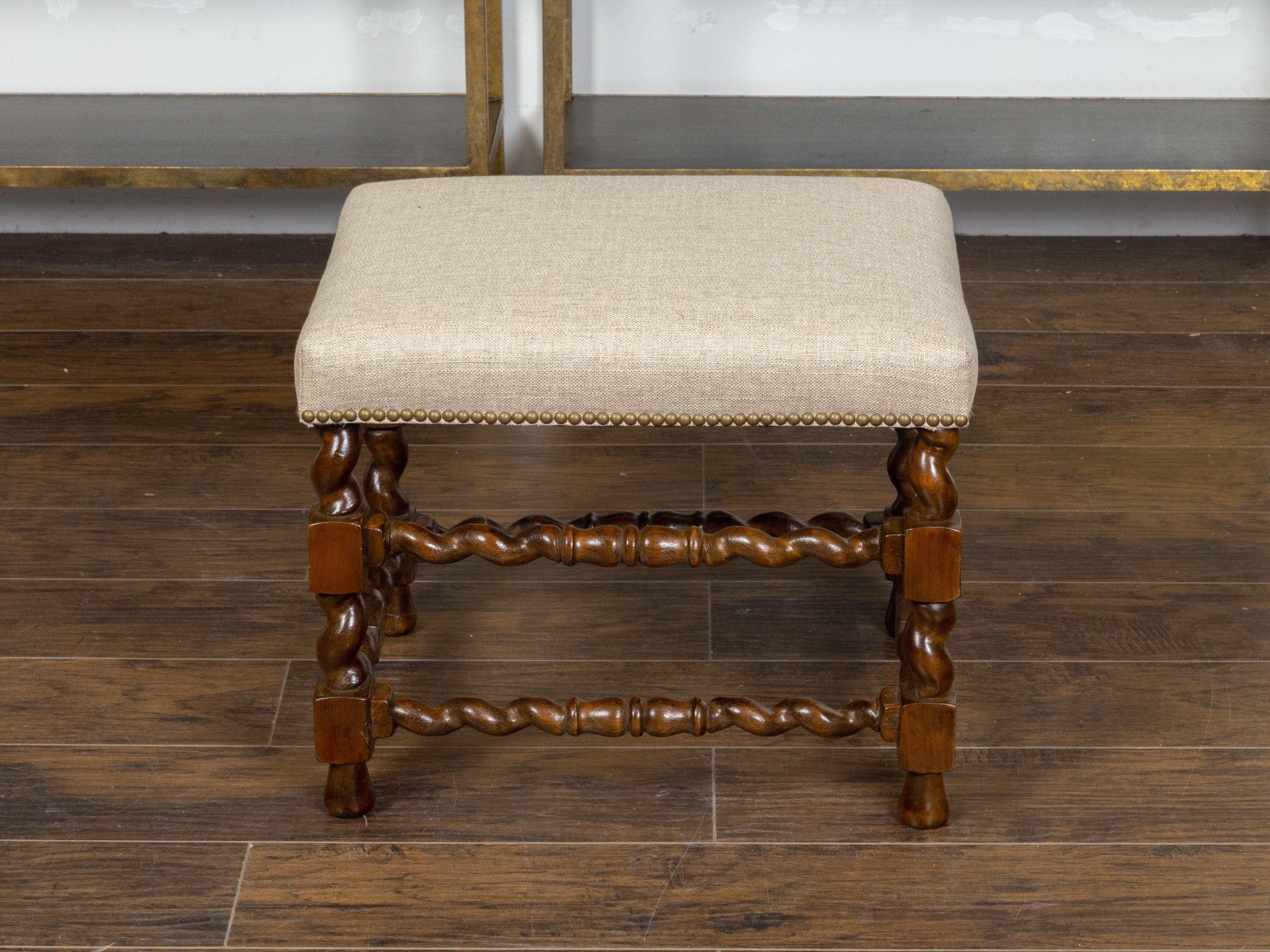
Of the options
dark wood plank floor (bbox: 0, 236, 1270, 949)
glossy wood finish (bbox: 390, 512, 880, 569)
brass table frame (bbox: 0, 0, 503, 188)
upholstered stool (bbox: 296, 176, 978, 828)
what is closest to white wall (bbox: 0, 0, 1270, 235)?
brass table frame (bbox: 0, 0, 503, 188)

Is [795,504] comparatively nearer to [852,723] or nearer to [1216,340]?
[852,723]

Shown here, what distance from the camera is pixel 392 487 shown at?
1.33 meters

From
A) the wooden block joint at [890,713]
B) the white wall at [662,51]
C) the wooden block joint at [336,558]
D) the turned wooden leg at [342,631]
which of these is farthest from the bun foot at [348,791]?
the white wall at [662,51]

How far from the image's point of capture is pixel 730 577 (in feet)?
5.06

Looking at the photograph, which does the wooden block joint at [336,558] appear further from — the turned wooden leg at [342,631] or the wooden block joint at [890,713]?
the wooden block joint at [890,713]

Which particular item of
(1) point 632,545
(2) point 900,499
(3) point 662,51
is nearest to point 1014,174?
(3) point 662,51

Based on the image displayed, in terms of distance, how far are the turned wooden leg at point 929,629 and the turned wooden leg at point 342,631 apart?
1.40 ft

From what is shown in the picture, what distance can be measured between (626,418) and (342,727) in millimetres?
357

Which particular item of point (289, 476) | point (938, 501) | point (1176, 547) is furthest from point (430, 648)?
point (1176, 547)

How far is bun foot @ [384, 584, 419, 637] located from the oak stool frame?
0.19 metres

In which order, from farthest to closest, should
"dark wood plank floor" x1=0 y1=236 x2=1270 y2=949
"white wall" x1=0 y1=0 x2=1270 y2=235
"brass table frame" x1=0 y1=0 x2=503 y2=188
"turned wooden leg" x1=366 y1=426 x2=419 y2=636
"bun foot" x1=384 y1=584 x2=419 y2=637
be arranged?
"white wall" x1=0 y1=0 x2=1270 y2=235
"brass table frame" x1=0 y1=0 x2=503 y2=188
"bun foot" x1=384 y1=584 x2=419 y2=637
"turned wooden leg" x1=366 y1=426 x2=419 y2=636
"dark wood plank floor" x1=0 y1=236 x2=1270 y2=949

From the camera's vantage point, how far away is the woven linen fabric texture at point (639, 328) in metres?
1.02

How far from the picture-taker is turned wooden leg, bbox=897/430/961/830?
42.6 inches

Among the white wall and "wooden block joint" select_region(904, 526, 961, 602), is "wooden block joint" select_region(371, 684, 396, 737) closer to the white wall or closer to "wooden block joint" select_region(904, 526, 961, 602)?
"wooden block joint" select_region(904, 526, 961, 602)
